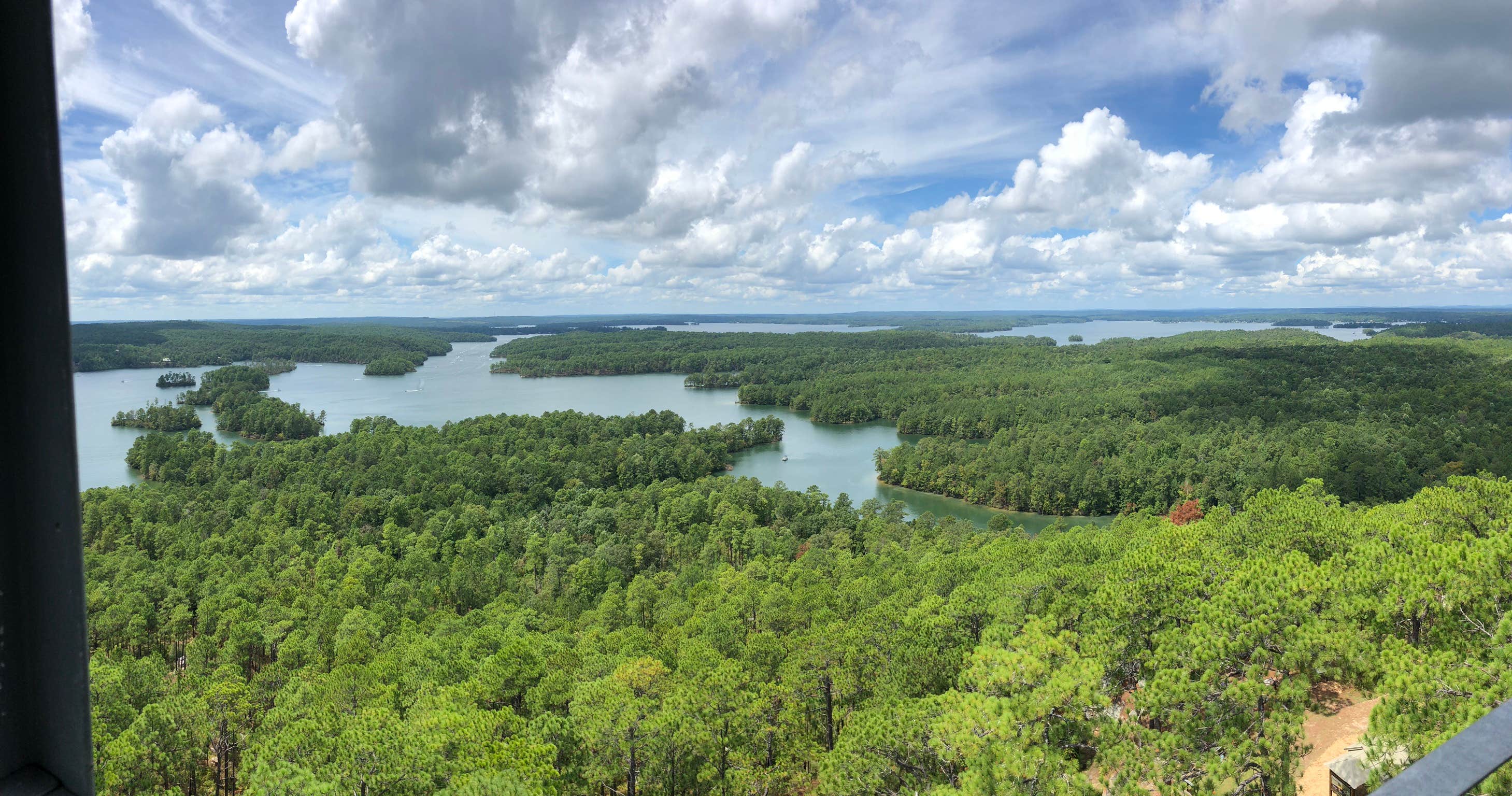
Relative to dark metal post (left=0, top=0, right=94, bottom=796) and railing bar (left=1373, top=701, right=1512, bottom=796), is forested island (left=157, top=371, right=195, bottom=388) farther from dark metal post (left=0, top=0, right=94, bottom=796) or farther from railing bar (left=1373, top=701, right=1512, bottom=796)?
railing bar (left=1373, top=701, right=1512, bottom=796)

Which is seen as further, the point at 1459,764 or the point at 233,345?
the point at 233,345

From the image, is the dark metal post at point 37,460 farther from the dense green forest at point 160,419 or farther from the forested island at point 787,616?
the dense green forest at point 160,419

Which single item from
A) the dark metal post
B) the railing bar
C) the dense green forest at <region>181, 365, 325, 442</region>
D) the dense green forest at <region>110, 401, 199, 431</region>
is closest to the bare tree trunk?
the railing bar

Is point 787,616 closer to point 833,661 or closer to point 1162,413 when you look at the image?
point 833,661

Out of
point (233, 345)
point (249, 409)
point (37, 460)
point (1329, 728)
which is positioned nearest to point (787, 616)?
point (1329, 728)

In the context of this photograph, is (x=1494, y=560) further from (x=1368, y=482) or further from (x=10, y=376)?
(x=1368, y=482)
